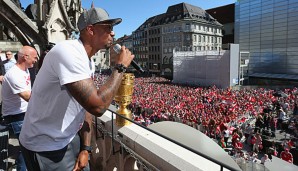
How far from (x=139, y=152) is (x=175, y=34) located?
272 ft

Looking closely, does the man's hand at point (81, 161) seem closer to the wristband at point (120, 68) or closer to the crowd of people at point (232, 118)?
the wristband at point (120, 68)

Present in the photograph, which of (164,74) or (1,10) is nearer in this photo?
(1,10)

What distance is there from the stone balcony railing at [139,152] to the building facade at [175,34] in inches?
2765

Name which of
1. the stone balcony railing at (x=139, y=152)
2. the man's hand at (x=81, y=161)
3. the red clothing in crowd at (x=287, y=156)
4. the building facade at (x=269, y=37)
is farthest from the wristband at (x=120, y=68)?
the building facade at (x=269, y=37)

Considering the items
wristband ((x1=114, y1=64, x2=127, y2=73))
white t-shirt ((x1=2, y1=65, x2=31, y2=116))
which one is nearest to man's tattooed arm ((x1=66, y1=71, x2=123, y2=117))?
wristband ((x1=114, y1=64, x2=127, y2=73))

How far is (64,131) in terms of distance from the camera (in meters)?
1.99

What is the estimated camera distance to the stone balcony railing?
2.21 m

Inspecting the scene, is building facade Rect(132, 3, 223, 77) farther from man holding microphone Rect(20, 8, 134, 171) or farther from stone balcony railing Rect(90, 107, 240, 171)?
man holding microphone Rect(20, 8, 134, 171)

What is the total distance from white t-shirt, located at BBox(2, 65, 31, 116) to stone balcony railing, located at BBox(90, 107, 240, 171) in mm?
1128

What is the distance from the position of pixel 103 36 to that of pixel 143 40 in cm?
9938

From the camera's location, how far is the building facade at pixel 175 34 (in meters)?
81.9

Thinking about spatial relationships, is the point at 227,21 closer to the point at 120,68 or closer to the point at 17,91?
the point at 17,91

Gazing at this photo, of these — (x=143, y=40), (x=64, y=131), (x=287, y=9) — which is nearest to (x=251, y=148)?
(x=64, y=131)

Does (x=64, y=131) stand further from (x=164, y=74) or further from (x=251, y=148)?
(x=164, y=74)
